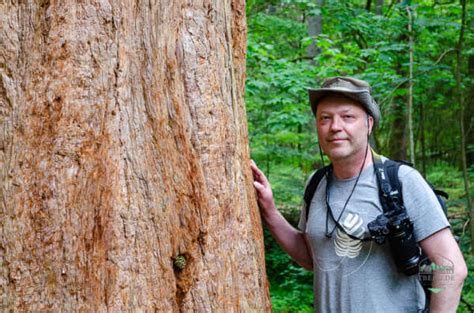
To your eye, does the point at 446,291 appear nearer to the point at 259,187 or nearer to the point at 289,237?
the point at 289,237

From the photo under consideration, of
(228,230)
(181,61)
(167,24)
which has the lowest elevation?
(228,230)

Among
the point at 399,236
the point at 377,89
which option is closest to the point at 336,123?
the point at 399,236

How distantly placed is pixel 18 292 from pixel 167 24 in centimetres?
120

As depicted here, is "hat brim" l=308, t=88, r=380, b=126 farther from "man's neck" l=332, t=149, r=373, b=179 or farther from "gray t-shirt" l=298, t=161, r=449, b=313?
"gray t-shirt" l=298, t=161, r=449, b=313

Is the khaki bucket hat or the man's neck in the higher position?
the khaki bucket hat

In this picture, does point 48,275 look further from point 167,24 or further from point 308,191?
point 308,191

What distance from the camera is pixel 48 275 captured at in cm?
177

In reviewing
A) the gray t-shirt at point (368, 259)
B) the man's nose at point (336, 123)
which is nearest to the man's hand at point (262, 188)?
the gray t-shirt at point (368, 259)

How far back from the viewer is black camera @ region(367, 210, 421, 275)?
8.13 ft

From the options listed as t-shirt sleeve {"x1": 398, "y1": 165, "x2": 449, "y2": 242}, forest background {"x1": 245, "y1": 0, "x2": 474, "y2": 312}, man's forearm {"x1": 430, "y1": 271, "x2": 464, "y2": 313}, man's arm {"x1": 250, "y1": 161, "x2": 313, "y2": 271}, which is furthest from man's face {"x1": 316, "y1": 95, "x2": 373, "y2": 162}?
forest background {"x1": 245, "y1": 0, "x2": 474, "y2": 312}

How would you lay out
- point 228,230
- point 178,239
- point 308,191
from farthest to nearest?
1. point 308,191
2. point 228,230
3. point 178,239

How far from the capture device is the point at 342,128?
271cm

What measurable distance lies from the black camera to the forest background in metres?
2.88

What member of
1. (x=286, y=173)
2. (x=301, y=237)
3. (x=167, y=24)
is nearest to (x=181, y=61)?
(x=167, y=24)
